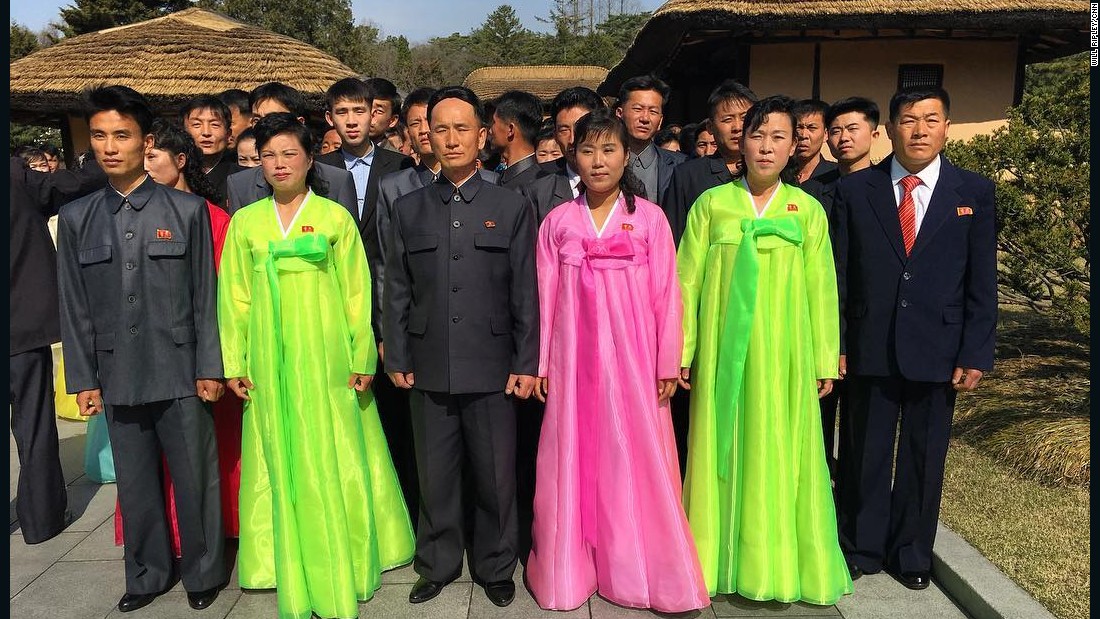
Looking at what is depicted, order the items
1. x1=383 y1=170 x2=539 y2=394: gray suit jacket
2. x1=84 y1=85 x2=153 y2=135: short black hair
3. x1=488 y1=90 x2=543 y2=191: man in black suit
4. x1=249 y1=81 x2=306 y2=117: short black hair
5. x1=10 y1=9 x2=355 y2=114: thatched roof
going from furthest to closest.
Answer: x1=10 y1=9 x2=355 y2=114: thatched roof → x1=249 y1=81 x2=306 y2=117: short black hair → x1=488 y1=90 x2=543 y2=191: man in black suit → x1=383 y1=170 x2=539 y2=394: gray suit jacket → x1=84 y1=85 x2=153 y2=135: short black hair

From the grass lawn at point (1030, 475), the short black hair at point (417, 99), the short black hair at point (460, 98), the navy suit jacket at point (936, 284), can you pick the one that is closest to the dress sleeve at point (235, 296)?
the short black hair at point (460, 98)

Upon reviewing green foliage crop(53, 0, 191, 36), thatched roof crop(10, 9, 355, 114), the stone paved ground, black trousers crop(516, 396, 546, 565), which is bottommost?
the stone paved ground

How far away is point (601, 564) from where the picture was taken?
10.3 feet

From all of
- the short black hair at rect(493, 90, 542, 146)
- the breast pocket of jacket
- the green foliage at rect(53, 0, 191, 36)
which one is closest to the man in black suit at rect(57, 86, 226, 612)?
the breast pocket of jacket

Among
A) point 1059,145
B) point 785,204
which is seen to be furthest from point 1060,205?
point 785,204

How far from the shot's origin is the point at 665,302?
121 inches

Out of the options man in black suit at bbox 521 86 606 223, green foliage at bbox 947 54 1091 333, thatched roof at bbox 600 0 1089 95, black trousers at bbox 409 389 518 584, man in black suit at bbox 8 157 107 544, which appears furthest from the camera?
thatched roof at bbox 600 0 1089 95

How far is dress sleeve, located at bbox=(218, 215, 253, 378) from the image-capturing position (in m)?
3.07

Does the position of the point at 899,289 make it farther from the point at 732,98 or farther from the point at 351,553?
the point at 351,553

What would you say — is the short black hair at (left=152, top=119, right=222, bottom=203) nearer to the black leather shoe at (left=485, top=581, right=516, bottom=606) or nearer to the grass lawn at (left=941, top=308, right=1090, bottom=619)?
the black leather shoe at (left=485, top=581, right=516, bottom=606)

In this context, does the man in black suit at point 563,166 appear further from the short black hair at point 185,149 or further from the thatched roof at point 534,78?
the thatched roof at point 534,78

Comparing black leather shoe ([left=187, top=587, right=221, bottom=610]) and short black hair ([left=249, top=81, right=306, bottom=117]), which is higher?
short black hair ([left=249, top=81, right=306, bottom=117])

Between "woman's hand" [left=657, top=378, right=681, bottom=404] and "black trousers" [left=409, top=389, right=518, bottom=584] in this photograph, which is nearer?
"woman's hand" [left=657, top=378, right=681, bottom=404]

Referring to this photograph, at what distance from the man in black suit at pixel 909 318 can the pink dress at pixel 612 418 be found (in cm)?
90
